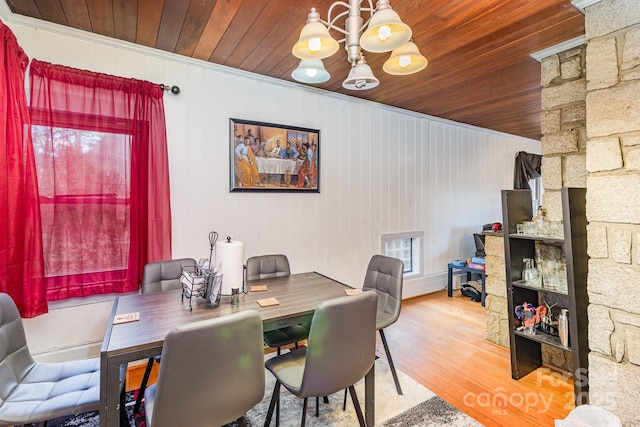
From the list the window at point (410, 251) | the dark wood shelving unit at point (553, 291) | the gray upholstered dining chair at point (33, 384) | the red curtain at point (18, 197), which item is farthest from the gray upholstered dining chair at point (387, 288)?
the red curtain at point (18, 197)

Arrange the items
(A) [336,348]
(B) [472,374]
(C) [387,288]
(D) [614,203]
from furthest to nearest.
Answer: (B) [472,374] → (C) [387,288] → (D) [614,203] → (A) [336,348]

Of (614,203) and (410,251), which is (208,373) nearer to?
(614,203)

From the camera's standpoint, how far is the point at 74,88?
2.26 metres

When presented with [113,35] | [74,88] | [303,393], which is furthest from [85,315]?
[113,35]

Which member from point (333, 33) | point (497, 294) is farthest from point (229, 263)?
point (497, 294)

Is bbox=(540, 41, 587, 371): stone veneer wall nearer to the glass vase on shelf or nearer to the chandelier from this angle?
the glass vase on shelf

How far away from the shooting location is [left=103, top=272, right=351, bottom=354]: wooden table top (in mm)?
1349

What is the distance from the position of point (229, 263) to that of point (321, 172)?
1919 mm

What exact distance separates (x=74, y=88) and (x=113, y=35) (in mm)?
500

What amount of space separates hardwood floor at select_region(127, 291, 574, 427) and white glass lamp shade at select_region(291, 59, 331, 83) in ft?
7.74

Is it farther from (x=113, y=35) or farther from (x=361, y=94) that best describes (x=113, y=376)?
(x=361, y=94)

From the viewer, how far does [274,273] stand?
269 cm

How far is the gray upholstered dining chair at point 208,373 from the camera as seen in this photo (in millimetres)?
1162

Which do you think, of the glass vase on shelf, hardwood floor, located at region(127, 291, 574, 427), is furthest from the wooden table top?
the glass vase on shelf
